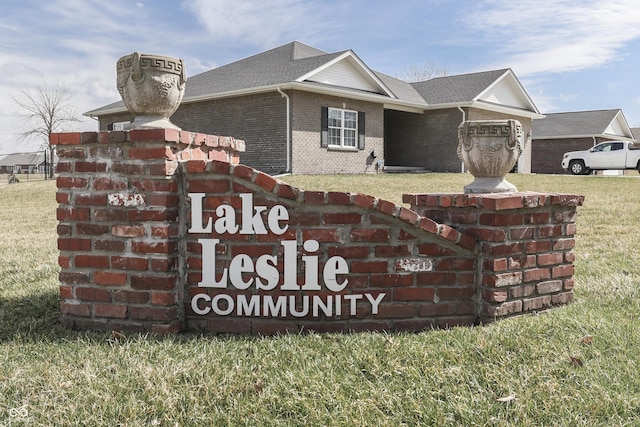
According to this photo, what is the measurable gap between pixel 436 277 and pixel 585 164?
2399 centimetres

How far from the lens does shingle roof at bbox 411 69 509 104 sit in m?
22.5

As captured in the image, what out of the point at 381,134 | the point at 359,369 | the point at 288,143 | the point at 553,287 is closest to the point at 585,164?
the point at 381,134

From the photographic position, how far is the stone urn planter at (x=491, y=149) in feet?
11.6

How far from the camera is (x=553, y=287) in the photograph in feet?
11.9

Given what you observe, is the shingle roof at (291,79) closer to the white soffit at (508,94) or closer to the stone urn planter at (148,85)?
the white soffit at (508,94)

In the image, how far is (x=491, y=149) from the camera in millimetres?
3559

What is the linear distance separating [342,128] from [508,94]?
996cm

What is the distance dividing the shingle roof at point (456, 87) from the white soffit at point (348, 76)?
353 cm

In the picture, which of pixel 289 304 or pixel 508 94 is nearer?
pixel 289 304

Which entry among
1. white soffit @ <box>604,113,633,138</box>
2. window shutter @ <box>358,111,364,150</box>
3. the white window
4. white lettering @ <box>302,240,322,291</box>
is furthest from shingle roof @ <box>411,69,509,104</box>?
white lettering @ <box>302,240,322,291</box>

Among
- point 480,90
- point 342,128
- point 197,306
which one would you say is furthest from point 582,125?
point 197,306

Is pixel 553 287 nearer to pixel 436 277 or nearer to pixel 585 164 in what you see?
pixel 436 277

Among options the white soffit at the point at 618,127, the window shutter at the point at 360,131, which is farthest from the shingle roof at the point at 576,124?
A: the window shutter at the point at 360,131

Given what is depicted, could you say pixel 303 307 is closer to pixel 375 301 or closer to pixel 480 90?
pixel 375 301
